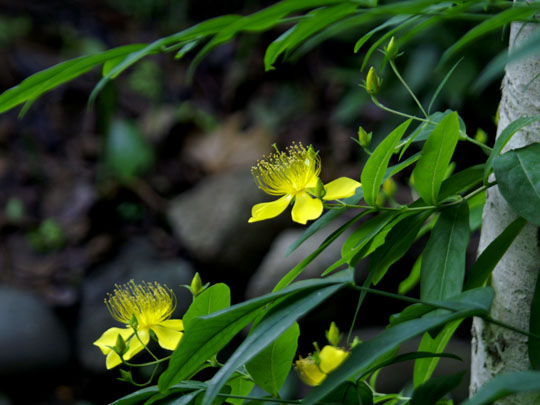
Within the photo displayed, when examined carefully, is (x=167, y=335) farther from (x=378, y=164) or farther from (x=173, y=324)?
(x=378, y=164)

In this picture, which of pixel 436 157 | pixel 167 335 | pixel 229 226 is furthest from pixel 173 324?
pixel 229 226

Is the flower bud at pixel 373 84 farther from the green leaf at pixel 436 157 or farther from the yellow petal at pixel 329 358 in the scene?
the yellow petal at pixel 329 358

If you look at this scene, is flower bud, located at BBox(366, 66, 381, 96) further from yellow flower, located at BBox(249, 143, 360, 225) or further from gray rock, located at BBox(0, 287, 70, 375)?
gray rock, located at BBox(0, 287, 70, 375)

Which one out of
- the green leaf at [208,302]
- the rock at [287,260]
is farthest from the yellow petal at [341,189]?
the rock at [287,260]

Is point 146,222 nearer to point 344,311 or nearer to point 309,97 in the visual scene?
point 309,97

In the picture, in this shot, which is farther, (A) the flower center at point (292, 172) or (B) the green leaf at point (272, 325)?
(A) the flower center at point (292, 172)

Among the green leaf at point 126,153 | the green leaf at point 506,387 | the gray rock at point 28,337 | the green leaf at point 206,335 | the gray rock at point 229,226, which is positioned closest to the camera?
the green leaf at point 506,387
